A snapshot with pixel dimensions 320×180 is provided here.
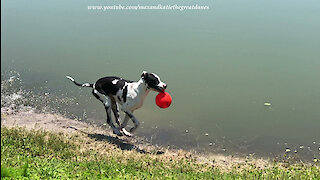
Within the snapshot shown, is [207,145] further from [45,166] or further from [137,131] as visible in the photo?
[45,166]

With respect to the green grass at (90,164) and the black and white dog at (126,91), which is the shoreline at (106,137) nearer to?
the green grass at (90,164)

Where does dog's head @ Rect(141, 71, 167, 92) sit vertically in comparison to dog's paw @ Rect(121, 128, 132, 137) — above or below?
above

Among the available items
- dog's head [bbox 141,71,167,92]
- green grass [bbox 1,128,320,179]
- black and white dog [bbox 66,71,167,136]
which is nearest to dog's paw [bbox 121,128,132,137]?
black and white dog [bbox 66,71,167,136]

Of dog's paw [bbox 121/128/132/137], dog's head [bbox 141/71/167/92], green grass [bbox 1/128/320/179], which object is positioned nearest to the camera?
green grass [bbox 1/128/320/179]

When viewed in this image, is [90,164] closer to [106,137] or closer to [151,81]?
[151,81]

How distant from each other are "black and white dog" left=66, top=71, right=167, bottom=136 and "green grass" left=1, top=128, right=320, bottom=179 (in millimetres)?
893

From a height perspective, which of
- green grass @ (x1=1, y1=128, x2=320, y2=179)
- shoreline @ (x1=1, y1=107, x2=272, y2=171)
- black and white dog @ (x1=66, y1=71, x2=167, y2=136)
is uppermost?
black and white dog @ (x1=66, y1=71, x2=167, y2=136)

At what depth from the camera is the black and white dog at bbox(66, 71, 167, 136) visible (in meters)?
9.27

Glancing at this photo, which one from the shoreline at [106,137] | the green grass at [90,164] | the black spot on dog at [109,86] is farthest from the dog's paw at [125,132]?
the black spot on dog at [109,86]

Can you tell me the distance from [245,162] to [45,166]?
4.67 meters

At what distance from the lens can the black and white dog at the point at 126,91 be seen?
9.27m

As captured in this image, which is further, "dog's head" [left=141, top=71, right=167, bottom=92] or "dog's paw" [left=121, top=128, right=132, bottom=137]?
"dog's paw" [left=121, top=128, right=132, bottom=137]

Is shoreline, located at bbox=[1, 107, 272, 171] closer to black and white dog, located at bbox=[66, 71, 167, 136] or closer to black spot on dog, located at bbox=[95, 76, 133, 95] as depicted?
black and white dog, located at bbox=[66, 71, 167, 136]

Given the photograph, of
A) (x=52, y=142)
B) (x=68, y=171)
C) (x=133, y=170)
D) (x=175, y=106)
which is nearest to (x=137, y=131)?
(x=175, y=106)
